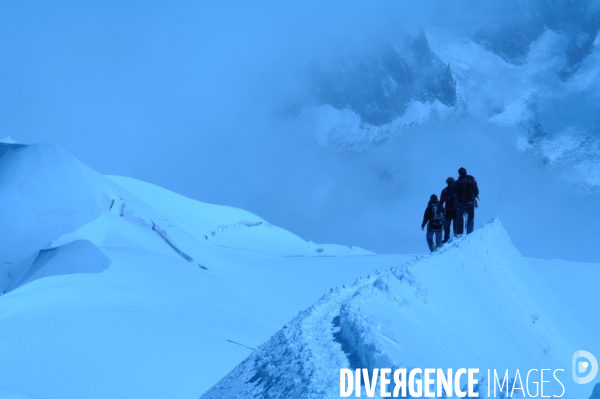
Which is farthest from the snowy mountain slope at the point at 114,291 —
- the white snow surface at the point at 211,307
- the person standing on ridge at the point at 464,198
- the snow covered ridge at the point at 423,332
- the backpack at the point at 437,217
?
the person standing on ridge at the point at 464,198

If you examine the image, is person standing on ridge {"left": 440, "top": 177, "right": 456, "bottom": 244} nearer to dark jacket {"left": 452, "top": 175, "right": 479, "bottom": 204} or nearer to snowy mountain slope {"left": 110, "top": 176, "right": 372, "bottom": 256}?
dark jacket {"left": 452, "top": 175, "right": 479, "bottom": 204}

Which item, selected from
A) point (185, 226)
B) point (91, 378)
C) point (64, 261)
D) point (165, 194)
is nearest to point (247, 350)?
point (91, 378)

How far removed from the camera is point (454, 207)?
9.30m

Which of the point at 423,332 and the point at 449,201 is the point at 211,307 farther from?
the point at 423,332

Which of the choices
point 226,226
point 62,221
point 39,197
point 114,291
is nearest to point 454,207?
point 114,291

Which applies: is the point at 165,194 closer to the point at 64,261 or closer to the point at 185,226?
the point at 185,226

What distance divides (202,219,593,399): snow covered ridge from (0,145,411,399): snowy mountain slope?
2.39 m

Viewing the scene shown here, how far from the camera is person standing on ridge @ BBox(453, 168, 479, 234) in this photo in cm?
900

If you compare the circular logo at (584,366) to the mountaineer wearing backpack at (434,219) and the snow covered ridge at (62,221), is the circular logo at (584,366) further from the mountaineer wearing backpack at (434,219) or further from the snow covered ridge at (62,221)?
the snow covered ridge at (62,221)

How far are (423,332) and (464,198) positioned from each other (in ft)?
16.8

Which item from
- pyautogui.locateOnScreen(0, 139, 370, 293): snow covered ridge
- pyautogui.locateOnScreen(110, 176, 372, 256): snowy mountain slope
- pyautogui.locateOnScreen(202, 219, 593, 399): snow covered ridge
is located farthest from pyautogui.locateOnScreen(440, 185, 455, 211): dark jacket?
pyautogui.locateOnScreen(110, 176, 372, 256): snowy mountain slope

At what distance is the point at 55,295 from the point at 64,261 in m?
2.86

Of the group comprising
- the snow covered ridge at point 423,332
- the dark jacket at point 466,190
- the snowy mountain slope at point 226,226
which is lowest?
the snow covered ridge at point 423,332

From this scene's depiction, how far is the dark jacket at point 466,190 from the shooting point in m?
8.99
